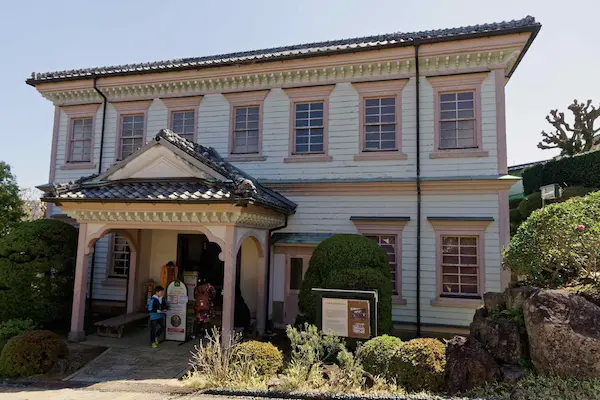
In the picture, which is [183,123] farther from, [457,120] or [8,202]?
[457,120]

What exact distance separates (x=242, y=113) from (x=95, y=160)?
6.00m

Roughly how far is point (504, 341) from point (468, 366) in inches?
29.6

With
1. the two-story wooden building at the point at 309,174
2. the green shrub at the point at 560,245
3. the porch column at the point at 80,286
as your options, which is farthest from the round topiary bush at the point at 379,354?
the porch column at the point at 80,286

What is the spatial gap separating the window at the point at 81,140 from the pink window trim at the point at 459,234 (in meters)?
12.9

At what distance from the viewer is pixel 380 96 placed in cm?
1177

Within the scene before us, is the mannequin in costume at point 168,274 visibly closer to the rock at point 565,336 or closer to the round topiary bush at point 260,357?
the round topiary bush at point 260,357

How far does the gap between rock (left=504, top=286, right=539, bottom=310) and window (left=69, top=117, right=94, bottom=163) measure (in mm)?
14554

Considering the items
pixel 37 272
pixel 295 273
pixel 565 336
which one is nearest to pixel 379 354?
pixel 565 336

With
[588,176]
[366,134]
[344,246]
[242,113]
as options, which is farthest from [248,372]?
[588,176]

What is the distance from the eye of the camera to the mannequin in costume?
39.1 feet

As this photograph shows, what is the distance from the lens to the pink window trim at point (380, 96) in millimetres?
11477

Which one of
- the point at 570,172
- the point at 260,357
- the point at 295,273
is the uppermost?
the point at 570,172

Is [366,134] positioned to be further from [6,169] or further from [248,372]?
[6,169]

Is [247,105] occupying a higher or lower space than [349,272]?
higher
